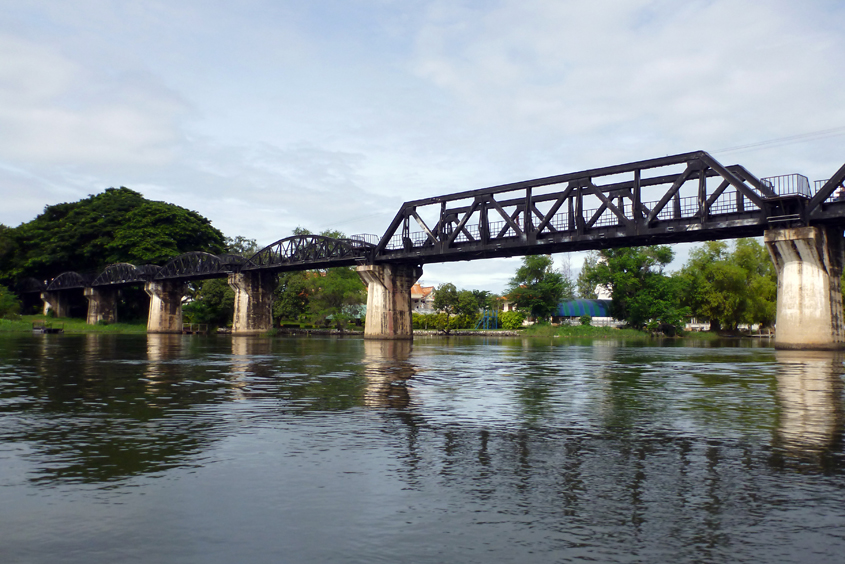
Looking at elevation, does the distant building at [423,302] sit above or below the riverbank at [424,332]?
above

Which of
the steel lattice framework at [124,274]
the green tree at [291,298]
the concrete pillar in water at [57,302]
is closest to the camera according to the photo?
the steel lattice framework at [124,274]

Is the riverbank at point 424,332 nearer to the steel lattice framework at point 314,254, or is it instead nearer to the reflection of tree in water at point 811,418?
the steel lattice framework at point 314,254

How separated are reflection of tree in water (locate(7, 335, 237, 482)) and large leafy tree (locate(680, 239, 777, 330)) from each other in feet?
320

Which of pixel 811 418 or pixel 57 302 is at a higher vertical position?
pixel 57 302

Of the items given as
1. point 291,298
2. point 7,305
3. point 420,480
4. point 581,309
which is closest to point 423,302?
point 581,309

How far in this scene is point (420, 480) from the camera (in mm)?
6922

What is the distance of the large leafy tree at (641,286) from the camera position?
108m

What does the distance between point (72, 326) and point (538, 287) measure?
82.6m

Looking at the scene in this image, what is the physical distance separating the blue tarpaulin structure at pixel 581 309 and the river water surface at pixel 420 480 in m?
116

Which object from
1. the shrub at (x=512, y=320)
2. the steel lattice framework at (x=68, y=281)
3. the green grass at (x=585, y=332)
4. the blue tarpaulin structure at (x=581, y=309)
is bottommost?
the green grass at (x=585, y=332)

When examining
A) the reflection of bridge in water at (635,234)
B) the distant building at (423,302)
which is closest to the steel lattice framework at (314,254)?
the reflection of bridge in water at (635,234)

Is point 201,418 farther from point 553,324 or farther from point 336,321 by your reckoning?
point 553,324

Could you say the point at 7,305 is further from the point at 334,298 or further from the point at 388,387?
the point at 388,387

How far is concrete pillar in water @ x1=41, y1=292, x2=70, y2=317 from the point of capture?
126 m
